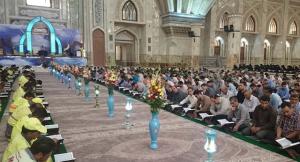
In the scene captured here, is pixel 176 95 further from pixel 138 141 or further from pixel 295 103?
pixel 295 103

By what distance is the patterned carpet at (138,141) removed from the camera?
414cm

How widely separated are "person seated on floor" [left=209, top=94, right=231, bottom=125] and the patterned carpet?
0.55 metres

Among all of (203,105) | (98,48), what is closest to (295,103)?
(203,105)

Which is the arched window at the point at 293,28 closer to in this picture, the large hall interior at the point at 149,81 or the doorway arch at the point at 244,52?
the large hall interior at the point at 149,81

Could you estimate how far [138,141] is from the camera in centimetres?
487

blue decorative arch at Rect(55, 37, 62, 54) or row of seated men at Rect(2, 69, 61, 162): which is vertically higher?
blue decorative arch at Rect(55, 37, 62, 54)

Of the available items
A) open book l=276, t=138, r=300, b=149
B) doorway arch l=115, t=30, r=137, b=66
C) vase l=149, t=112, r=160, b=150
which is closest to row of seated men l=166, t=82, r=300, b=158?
open book l=276, t=138, r=300, b=149

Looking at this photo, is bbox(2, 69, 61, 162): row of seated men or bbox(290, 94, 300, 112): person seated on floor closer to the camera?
bbox(2, 69, 61, 162): row of seated men

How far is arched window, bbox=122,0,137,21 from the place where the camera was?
957 inches

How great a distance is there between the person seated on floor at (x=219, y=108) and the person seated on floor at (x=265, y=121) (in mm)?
1016

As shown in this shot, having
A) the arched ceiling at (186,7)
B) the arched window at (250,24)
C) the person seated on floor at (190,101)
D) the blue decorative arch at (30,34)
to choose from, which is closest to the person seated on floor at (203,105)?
the person seated on floor at (190,101)

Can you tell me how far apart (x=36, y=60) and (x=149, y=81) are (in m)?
14.8

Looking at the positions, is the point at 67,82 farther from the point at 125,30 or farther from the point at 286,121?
the point at 125,30

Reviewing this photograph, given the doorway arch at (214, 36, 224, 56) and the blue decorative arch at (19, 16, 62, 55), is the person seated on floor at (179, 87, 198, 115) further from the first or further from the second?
the doorway arch at (214, 36, 224, 56)
